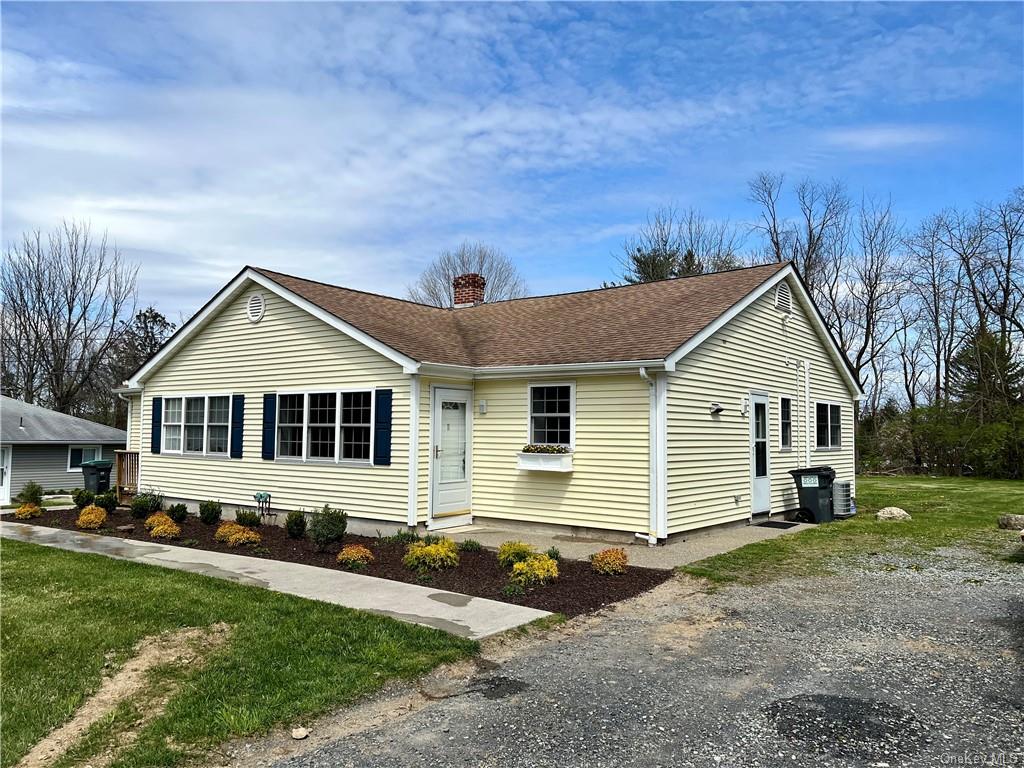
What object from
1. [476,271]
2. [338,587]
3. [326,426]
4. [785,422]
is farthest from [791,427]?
[476,271]

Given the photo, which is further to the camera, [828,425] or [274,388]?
[828,425]

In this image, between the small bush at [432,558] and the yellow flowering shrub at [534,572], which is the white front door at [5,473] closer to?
the small bush at [432,558]

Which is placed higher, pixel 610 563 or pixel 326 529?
pixel 326 529

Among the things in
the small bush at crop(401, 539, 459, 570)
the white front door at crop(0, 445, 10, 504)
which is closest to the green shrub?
the small bush at crop(401, 539, 459, 570)

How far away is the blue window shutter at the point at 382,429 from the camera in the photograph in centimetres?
1186

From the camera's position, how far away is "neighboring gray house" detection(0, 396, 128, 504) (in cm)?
2247

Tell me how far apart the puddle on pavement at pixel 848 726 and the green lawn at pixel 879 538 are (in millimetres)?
3784

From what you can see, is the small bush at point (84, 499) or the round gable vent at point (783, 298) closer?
the round gable vent at point (783, 298)

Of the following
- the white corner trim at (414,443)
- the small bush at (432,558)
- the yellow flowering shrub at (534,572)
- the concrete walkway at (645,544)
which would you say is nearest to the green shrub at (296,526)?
the white corner trim at (414,443)

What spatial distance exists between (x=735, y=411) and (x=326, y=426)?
24.1ft

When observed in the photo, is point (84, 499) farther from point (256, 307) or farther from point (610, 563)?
point (610, 563)

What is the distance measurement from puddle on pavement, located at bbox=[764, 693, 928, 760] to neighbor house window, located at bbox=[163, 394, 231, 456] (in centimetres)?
1249

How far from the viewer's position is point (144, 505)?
1388 cm

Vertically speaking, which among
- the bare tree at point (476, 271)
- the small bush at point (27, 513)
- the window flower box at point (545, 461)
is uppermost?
the bare tree at point (476, 271)
